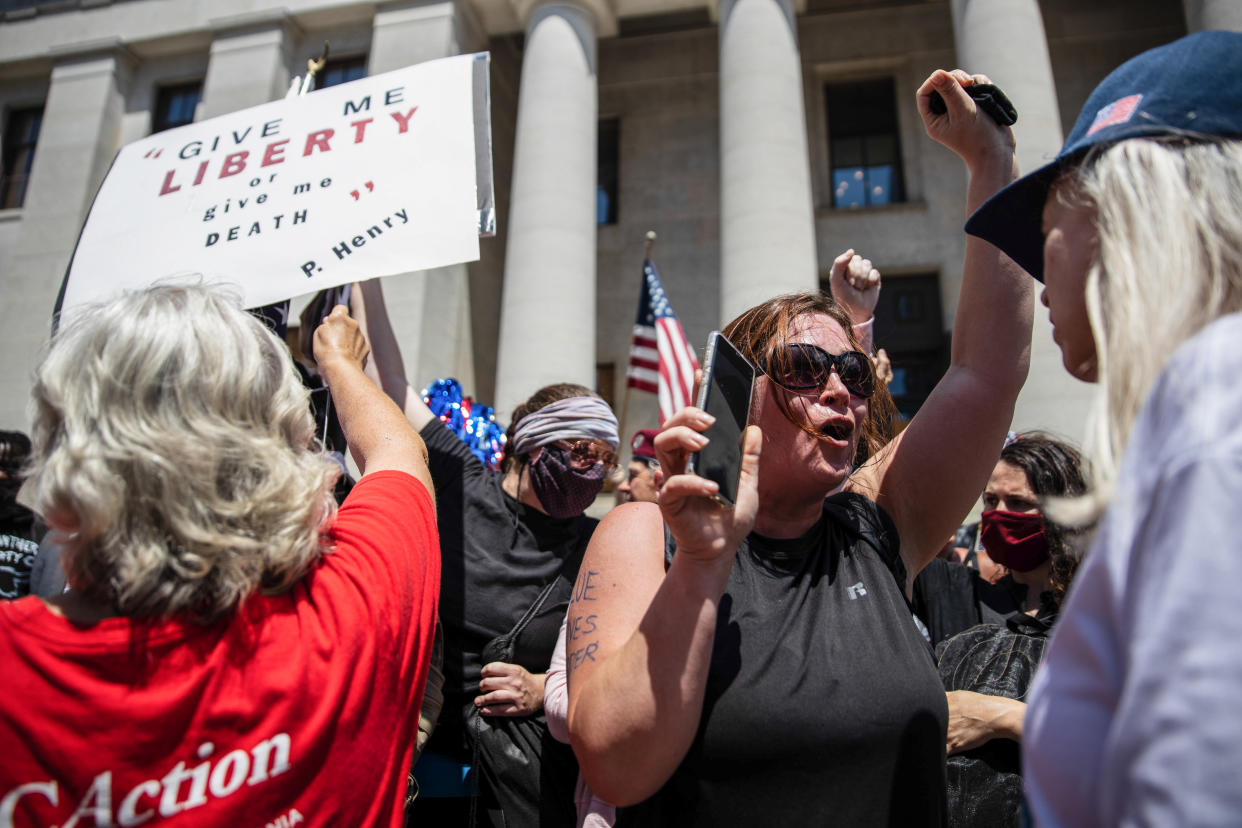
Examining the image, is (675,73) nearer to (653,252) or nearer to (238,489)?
(653,252)

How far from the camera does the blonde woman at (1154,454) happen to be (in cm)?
69

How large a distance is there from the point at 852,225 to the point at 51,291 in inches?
563

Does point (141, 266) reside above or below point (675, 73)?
below

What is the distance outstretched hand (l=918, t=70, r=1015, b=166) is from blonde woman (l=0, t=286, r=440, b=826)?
1540mm

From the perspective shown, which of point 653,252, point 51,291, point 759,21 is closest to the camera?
point 759,21

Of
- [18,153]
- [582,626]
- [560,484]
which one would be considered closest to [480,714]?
[560,484]

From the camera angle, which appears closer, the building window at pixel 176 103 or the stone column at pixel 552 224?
the stone column at pixel 552 224

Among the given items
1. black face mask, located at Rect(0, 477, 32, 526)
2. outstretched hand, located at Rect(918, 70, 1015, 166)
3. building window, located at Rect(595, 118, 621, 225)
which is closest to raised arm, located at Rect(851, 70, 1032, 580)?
outstretched hand, located at Rect(918, 70, 1015, 166)

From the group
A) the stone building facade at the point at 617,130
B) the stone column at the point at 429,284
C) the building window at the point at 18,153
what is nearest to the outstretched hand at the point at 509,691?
the stone building facade at the point at 617,130

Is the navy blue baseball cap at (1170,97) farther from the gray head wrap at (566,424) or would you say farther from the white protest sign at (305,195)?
the gray head wrap at (566,424)

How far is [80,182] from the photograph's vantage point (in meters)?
14.8

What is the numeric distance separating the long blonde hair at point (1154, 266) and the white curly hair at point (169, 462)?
3.82ft

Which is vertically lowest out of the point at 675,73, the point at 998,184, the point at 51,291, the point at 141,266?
the point at 998,184

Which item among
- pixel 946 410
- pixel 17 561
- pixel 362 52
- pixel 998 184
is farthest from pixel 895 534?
pixel 362 52
